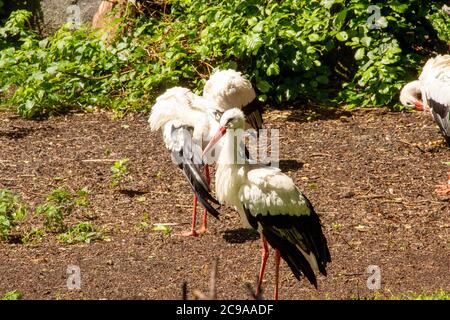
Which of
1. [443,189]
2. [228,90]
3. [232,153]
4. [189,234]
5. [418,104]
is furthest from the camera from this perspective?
[418,104]

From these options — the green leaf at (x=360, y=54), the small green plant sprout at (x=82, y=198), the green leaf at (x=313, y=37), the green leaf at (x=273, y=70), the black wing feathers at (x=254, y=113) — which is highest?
the green leaf at (x=313, y=37)

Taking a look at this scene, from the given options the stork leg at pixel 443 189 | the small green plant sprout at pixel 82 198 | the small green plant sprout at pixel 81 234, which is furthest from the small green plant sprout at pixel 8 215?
the stork leg at pixel 443 189

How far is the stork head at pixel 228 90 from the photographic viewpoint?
8.48 meters

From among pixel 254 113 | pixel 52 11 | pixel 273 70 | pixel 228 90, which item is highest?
pixel 52 11

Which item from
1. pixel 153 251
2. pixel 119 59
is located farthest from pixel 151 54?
pixel 153 251

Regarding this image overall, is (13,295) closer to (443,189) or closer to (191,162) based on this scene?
(191,162)

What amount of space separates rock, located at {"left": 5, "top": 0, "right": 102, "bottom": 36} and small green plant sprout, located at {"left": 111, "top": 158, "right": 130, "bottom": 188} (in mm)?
4516

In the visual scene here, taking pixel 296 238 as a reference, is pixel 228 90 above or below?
above

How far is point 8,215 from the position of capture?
732 cm

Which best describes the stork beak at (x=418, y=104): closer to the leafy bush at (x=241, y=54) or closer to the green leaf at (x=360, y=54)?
the leafy bush at (x=241, y=54)

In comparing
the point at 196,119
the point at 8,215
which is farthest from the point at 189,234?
the point at 8,215

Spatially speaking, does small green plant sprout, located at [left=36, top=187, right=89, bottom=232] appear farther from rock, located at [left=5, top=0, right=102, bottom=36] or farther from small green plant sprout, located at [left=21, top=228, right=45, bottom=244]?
rock, located at [left=5, top=0, right=102, bottom=36]

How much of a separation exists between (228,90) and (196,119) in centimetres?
93
